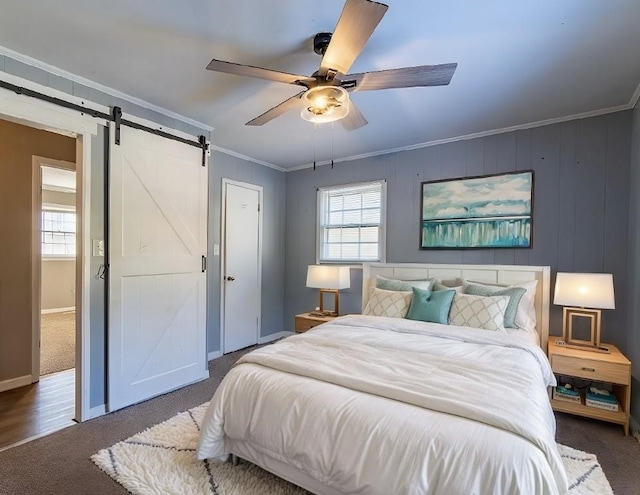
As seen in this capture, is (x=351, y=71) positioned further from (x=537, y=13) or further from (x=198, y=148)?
(x=198, y=148)

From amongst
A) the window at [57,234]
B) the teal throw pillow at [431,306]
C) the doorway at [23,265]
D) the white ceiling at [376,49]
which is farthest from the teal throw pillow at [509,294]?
the window at [57,234]

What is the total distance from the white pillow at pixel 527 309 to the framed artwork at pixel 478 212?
0.45 metres

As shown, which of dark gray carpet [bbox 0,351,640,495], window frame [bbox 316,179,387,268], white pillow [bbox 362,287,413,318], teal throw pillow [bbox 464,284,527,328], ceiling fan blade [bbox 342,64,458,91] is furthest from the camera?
window frame [bbox 316,179,387,268]

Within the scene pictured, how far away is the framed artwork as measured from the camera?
329 centimetres

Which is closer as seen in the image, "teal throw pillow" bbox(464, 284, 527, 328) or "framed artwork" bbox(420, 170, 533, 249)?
"teal throw pillow" bbox(464, 284, 527, 328)

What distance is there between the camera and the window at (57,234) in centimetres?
714

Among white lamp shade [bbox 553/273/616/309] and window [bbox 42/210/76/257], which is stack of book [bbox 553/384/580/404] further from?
window [bbox 42/210/76/257]

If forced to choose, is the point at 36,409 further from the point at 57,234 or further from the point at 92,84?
the point at 57,234

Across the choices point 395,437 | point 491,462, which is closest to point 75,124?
point 395,437

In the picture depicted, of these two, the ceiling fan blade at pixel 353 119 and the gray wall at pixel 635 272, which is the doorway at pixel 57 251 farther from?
the gray wall at pixel 635 272

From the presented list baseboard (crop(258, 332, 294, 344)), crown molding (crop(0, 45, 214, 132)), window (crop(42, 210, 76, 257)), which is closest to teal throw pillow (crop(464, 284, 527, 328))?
baseboard (crop(258, 332, 294, 344))

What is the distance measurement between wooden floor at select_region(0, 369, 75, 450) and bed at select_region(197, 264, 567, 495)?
4.91 feet

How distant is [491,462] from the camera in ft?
3.89

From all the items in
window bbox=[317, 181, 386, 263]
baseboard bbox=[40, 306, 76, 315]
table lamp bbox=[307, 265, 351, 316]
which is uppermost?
window bbox=[317, 181, 386, 263]
